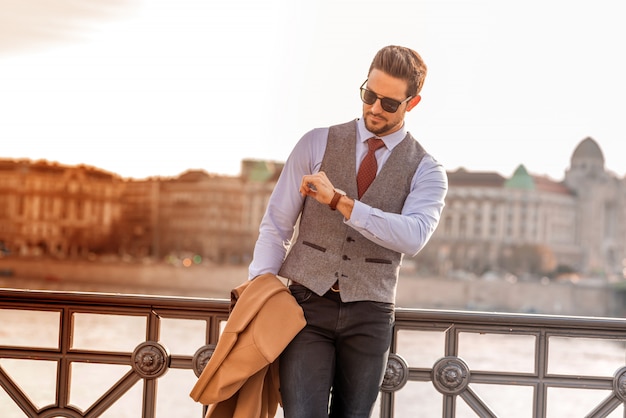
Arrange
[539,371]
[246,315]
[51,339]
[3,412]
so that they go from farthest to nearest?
[51,339] < [3,412] < [539,371] < [246,315]

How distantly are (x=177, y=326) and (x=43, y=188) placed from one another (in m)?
26.1

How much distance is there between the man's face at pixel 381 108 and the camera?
2.18 metres

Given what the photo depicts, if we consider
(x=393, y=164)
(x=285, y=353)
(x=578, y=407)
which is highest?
(x=393, y=164)

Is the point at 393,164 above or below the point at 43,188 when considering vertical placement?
below

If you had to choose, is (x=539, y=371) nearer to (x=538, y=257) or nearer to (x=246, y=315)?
(x=246, y=315)

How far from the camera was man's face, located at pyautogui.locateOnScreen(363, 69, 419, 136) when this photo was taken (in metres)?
2.18

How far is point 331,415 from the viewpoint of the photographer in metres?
2.34

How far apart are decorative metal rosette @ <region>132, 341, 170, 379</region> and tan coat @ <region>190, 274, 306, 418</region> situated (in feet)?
2.15

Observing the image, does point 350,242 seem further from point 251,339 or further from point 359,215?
point 251,339

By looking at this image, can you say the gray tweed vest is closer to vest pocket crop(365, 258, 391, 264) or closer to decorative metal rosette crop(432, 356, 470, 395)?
vest pocket crop(365, 258, 391, 264)

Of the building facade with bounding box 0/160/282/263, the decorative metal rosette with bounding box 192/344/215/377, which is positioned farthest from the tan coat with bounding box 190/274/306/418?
the building facade with bounding box 0/160/282/263

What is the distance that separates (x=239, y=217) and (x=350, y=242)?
61.2m

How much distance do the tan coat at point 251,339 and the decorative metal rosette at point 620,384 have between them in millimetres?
1192

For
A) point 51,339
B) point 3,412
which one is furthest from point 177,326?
point 3,412
